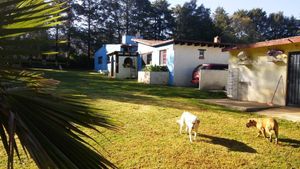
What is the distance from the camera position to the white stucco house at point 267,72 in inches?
492

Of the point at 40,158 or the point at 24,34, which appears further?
the point at 24,34

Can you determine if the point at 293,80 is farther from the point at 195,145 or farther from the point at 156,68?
the point at 156,68

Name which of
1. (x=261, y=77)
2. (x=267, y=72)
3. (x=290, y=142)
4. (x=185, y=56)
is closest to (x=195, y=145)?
(x=290, y=142)

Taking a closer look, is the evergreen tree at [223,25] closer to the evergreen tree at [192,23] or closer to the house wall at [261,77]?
the evergreen tree at [192,23]

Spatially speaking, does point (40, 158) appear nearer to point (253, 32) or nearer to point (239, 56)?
point (239, 56)

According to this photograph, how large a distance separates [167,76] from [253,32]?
139ft

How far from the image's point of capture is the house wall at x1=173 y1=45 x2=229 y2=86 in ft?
73.2

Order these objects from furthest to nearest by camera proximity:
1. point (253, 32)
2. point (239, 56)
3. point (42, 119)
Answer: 1. point (253, 32)
2. point (239, 56)
3. point (42, 119)

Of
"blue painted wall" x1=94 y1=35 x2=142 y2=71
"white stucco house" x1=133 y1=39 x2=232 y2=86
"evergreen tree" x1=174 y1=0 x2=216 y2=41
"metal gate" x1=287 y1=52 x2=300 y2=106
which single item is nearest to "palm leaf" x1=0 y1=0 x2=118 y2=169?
"metal gate" x1=287 y1=52 x2=300 y2=106

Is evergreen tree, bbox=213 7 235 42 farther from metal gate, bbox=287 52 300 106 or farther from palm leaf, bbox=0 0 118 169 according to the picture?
palm leaf, bbox=0 0 118 169

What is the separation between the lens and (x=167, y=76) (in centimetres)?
2281

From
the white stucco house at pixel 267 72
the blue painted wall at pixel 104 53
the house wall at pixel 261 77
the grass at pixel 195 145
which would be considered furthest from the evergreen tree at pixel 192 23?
the grass at pixel 195 145

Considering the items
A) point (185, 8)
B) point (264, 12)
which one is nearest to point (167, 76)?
point (185, 8)

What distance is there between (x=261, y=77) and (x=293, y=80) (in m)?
1.64
